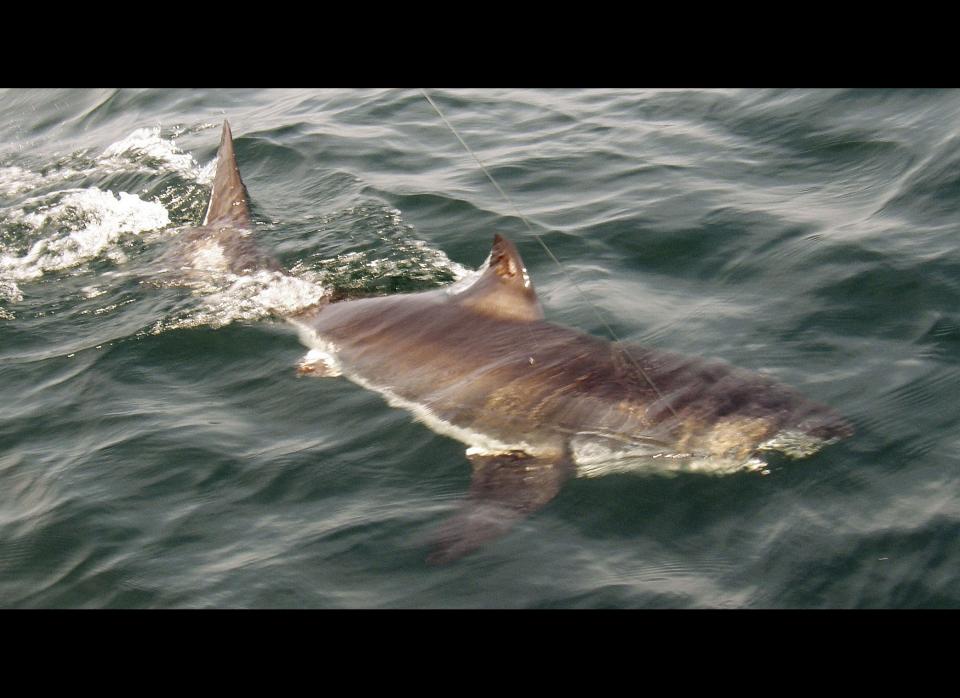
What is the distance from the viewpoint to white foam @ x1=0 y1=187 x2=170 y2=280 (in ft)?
27.1

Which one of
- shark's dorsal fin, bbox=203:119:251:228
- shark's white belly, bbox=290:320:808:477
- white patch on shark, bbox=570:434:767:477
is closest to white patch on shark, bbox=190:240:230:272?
shark's dorsal fin, bbox=203:119:251:228

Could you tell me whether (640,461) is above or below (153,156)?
below

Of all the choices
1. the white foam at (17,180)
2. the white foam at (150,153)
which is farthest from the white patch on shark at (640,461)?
the white foam at (17,180)

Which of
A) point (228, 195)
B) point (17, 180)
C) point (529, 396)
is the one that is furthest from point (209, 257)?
point (17, 180)

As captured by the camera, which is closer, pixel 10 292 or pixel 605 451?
pixel 605 451

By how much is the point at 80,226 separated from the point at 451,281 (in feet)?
12.2

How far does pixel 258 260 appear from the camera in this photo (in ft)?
24.9

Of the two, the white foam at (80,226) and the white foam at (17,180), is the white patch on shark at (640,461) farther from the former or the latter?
the white foam at (17,180)

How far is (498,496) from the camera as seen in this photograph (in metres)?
4.74

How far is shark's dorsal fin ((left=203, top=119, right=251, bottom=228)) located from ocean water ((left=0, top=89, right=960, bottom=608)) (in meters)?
0.36

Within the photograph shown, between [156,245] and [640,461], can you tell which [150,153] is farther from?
Result: [640,461]

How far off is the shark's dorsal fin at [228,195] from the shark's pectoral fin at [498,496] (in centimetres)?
385
